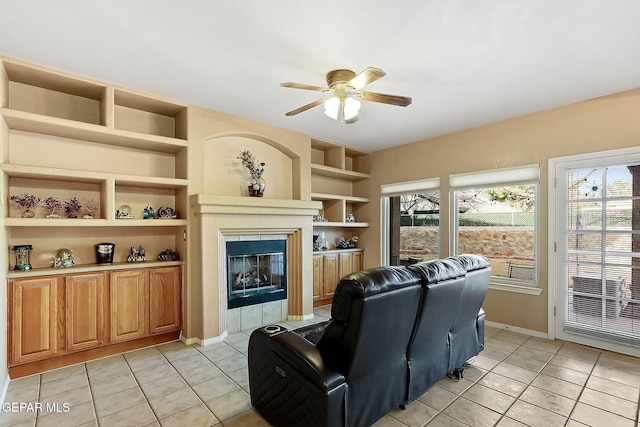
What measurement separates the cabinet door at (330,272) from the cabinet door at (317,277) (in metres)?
0.08

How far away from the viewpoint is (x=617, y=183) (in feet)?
10.7

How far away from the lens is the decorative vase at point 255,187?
403 cm

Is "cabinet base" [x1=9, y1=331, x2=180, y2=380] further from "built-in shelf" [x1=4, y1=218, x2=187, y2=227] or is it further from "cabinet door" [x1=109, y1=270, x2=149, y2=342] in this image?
"built-in shelf" [x1=4, y1=218, x2=187, y2=227]

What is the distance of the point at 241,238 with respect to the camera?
3.88m

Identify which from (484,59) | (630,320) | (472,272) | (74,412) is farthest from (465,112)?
(74,412)

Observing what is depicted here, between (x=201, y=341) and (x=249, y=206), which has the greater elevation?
(x=249, y=206)

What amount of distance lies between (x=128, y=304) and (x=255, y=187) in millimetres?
1910

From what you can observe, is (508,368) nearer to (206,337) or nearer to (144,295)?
(206,337)

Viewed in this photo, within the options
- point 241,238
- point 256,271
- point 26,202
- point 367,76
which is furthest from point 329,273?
point 26,202

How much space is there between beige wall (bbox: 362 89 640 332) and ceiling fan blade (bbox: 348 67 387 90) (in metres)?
2.57

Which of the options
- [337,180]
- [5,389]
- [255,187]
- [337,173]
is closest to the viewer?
[5,389]

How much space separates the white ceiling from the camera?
1963 mm

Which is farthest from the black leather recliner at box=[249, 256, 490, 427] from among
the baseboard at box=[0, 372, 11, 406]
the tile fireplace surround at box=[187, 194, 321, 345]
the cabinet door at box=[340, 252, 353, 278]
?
the cabinet door at box=[340, 252, 353, 278]

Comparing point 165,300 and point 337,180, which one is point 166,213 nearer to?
point 165,300
